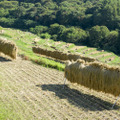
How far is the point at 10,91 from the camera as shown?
1166 cm

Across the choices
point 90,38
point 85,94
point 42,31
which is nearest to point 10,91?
point 85,94

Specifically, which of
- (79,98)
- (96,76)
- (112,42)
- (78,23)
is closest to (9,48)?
(79,98)

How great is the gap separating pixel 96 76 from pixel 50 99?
139 inches

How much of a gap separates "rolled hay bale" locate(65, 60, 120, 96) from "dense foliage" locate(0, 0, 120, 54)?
54003 mm

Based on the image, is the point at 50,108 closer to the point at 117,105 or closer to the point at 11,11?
the point at 117,105

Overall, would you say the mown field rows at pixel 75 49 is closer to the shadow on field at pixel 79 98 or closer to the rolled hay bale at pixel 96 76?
the shadow on field at pixel 79 98

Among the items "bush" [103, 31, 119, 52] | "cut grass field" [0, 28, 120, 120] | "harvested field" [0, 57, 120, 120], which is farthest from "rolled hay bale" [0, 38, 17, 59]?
"bush" [103, 31, 119, 52]

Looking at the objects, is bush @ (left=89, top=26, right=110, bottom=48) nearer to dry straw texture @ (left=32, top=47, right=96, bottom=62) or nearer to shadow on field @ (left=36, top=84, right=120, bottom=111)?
dry straw texture @ (left=32, top=47, right=96, bottom=62)

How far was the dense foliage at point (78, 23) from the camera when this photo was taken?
235 feet

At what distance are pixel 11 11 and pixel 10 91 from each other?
12190 centimetres

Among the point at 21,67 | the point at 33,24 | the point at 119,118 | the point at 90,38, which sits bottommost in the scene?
the point at 119,118

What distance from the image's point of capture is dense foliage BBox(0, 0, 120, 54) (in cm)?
7156

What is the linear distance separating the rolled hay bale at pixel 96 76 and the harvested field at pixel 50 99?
3.00 feet

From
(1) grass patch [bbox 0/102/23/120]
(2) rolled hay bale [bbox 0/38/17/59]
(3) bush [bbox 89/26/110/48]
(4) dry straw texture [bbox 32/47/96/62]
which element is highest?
(3) bush [bbox 89/26/110/48]
